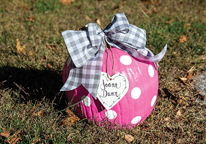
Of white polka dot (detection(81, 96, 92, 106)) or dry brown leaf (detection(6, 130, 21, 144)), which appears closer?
dry brown leaf (detection(6, 130, 21, 144))

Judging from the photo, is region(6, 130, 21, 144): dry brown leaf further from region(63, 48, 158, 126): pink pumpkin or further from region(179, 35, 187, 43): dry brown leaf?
region(179, 35, 187, 43): dry brown leaf

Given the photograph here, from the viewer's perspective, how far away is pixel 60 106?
108 inches

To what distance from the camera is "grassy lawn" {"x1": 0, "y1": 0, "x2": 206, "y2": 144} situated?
7.55 ft

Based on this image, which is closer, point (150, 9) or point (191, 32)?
point (191, 32)

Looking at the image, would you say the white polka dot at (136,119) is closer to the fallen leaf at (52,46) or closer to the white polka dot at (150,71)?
the white polka dot at (150,71)

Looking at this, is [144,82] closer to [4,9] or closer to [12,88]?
Result: [12,88]

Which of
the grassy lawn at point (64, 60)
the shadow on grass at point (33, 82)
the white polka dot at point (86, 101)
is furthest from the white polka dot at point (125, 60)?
the shadow on grass at point (33, 82)

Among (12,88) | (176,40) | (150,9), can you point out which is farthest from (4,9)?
(176,40)

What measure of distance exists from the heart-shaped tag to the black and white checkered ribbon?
0.07 m

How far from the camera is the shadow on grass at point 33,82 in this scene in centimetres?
284

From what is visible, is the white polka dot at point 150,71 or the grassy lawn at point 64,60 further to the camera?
the grassy lawn at point 64,60

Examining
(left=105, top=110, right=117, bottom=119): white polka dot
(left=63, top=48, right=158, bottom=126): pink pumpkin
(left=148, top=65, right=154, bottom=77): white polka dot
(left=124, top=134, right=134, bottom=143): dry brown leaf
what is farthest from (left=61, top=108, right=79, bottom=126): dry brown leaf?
(left=148, top=65, right=154, bottom=77): white polka dot

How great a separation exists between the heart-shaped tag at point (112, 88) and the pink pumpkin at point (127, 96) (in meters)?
0.04

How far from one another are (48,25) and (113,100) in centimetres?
308
